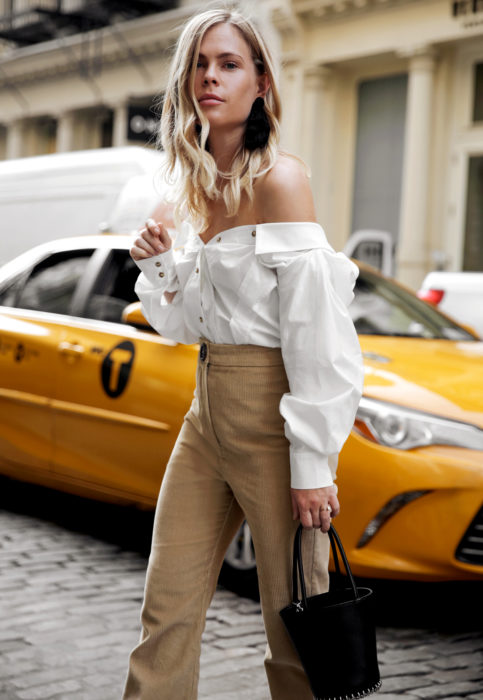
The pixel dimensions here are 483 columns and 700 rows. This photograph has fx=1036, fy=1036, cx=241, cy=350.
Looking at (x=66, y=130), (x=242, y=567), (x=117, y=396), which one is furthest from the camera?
(x=66, y=130)

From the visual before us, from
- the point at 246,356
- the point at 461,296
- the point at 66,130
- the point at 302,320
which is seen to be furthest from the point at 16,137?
the point at 302,320

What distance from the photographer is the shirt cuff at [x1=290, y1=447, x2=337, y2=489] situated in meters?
2.28

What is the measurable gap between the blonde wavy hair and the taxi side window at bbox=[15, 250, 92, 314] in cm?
301

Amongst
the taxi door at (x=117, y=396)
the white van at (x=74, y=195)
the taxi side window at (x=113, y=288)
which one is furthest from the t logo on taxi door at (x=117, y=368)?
the white van at (x=74, y=195)

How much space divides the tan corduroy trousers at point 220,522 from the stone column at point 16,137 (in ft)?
79.1

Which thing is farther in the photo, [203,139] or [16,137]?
[16,137]

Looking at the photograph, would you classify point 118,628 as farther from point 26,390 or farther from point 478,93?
point 478,93

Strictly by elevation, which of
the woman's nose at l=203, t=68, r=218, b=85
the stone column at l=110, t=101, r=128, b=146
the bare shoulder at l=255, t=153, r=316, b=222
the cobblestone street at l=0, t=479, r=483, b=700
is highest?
the stone column at l=110, t=101, r=128, b=146

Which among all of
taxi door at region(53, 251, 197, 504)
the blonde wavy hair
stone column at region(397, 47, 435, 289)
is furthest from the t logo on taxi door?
stone column at region(397, 47, 435, 289)

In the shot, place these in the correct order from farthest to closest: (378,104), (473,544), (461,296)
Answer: (378,104) → (461,296) → (473,544)

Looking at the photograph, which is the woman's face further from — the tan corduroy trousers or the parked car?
the parked car

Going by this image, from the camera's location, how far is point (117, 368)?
4.86 metres

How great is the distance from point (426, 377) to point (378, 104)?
13035mm

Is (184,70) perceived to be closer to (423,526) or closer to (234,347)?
(234,347)
